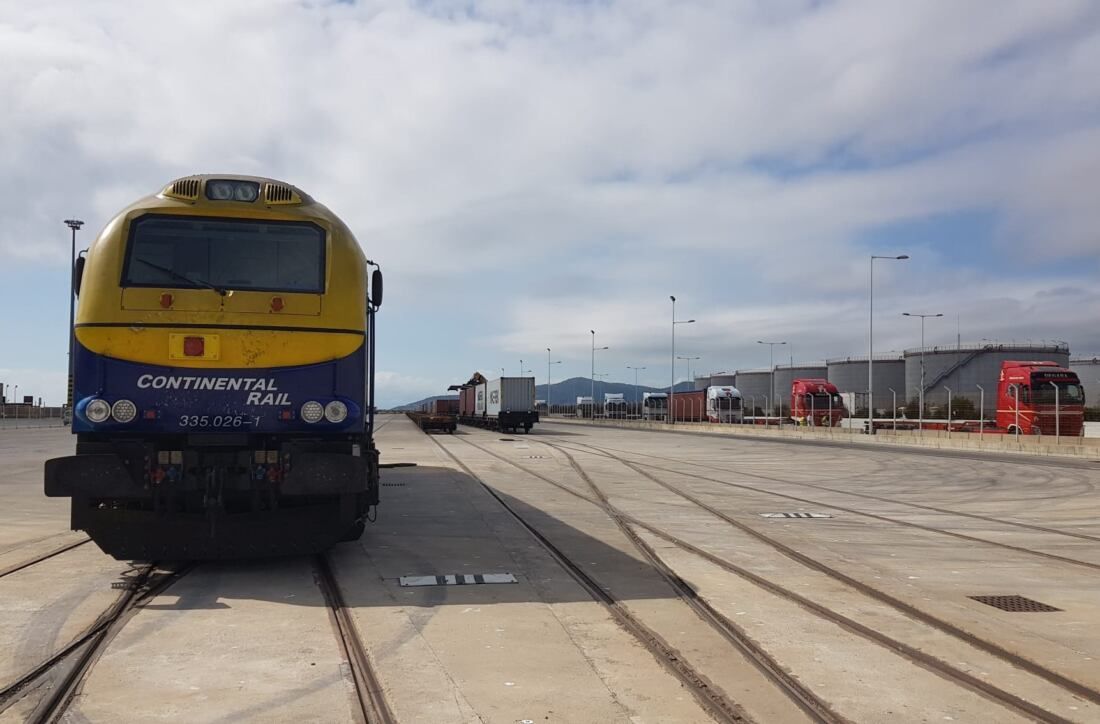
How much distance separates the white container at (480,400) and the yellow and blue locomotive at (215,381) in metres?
50.1

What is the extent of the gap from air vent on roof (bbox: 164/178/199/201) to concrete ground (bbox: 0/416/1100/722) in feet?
11.6

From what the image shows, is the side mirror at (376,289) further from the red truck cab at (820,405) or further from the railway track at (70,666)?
the red truck cab at (820,405)

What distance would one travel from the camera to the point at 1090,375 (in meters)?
85.5

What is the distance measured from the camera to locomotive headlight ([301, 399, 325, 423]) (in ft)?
25.9

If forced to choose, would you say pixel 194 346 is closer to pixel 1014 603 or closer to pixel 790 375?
pixel 1014 603

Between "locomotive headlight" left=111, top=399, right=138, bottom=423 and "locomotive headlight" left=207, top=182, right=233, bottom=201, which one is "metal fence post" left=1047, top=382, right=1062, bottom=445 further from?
"locomotive headlight" left=111, top=399, right=138, bottom=423

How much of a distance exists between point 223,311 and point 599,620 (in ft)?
13.9

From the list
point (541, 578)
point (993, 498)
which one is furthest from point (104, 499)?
point (993, 498)

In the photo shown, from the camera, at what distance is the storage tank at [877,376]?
9595 cm

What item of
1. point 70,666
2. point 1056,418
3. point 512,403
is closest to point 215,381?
point 70,666

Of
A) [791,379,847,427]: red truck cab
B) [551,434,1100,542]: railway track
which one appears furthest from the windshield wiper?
[791,379,847,427]: red truck cab

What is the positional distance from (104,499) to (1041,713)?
7220 millimetres

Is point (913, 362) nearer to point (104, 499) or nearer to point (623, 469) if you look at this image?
point (623, 469)

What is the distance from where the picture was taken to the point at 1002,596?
7781 mm
